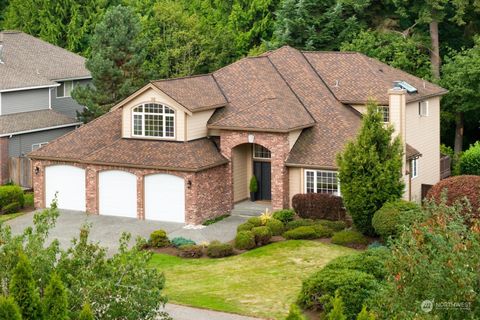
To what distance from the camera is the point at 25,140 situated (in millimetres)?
50500

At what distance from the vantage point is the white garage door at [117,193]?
4225 centimetres

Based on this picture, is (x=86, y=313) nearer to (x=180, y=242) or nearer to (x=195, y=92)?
(x=180, y=242)

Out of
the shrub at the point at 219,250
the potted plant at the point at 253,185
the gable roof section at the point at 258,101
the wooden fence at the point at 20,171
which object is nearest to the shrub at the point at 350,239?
the shrub at the point at 219,250

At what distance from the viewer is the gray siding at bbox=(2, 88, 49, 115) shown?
50656mm

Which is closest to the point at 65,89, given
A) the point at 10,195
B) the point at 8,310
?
the point at 10,195

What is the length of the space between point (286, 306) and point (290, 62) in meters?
18.8

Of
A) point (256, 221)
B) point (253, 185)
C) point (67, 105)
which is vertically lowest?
point (256, 221)

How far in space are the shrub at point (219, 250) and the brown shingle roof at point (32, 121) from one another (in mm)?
16883

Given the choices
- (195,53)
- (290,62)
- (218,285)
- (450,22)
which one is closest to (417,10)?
(450,22)

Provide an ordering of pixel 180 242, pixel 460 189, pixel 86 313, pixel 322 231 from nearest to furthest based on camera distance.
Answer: pixel 86 313, pixel 460 189, pixel 180 242, pixel 322 231

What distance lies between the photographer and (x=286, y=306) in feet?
98.7

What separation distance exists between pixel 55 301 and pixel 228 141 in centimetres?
2232

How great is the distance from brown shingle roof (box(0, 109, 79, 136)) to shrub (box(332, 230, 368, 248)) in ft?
63.5

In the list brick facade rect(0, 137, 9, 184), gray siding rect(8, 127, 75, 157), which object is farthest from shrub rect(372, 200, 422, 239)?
gray siding rect(8, 127, 75, 157)
